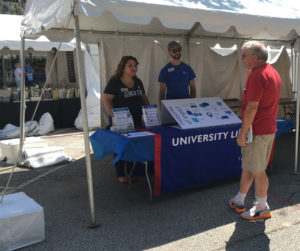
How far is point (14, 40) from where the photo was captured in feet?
26.1

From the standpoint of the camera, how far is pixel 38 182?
15.1ft

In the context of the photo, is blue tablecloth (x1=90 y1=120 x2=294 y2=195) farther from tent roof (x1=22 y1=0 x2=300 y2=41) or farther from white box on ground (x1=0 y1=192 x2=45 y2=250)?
tent roof (x1=22 y1=0 x2=300 y2=41)

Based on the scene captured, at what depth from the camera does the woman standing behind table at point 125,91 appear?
13.0ft

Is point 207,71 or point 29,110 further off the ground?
point 207,71

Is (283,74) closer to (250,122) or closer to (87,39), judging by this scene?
(87,39)

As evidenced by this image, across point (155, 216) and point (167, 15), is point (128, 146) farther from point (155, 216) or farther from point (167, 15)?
point (167, 15)

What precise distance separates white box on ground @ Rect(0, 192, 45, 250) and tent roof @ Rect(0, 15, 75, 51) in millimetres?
5977

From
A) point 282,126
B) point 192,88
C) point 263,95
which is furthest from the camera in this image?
point 192,88

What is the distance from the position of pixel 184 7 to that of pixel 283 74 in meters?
5.28

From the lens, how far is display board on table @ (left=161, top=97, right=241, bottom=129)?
13.0ft

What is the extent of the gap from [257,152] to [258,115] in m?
0.35

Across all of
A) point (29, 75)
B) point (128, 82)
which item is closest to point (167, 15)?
point (128, 82)

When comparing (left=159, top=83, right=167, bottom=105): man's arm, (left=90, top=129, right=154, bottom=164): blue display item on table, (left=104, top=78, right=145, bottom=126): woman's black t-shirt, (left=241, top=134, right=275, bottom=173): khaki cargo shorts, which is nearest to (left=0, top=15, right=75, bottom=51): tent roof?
(left=159, top=83, right=167, bottom=105): man's arm

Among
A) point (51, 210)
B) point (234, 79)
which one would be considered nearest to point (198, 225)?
point (51, 210)
